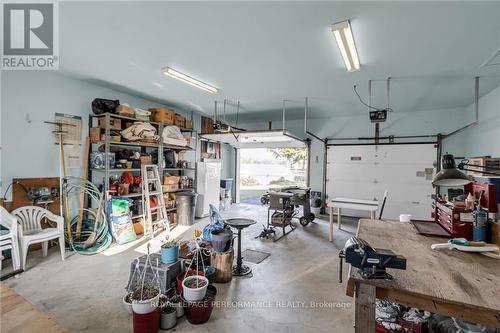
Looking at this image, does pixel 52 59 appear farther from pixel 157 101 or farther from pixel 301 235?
pixel 301 235

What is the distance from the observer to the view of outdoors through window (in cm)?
1535

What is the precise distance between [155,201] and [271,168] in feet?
Answer: 37.8

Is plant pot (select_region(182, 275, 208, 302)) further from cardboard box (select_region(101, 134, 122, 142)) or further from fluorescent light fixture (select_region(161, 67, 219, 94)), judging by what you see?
cardboard box (select_region(101, 134, 122, 142))

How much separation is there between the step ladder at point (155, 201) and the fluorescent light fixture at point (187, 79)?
205 centimetres

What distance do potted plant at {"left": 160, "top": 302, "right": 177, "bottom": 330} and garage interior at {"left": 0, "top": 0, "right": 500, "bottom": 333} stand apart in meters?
0.01

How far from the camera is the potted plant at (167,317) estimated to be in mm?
2168

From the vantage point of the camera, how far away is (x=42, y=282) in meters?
2.89

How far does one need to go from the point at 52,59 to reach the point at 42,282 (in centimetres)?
303

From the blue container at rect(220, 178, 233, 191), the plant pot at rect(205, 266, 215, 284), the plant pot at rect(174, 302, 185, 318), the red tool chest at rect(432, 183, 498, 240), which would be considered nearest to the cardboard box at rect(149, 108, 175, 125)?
the blue container at rect(220, 178, 233, 191)

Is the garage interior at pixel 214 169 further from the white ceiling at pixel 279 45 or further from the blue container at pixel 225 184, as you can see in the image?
the blue container at pixel 225 184

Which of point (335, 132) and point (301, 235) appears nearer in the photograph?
point (301, 235)

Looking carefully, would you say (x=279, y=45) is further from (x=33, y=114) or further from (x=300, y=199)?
(x=33, y=114)

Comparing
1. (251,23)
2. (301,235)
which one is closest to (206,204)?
(301,235)

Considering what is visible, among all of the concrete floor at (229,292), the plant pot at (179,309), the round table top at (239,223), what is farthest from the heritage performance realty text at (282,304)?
the round table top at (239,223)
